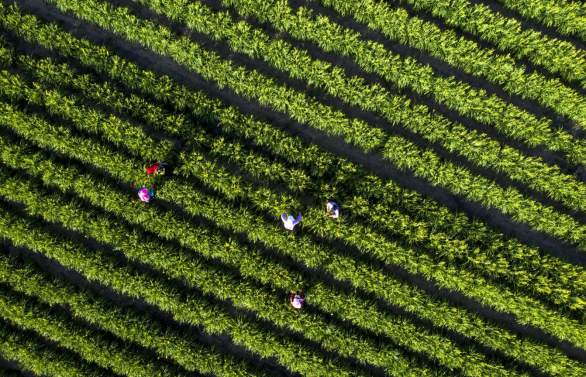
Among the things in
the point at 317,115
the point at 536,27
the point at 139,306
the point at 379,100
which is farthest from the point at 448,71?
the point at 139,306

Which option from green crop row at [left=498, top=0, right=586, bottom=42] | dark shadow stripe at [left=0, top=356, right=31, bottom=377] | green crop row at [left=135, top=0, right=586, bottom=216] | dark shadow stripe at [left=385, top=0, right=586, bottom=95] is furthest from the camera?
dark shadow stripe at [left=0, top=356, right=31, bottom=377]

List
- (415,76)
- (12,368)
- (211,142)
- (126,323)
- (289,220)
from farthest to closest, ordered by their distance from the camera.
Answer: (12,368)
(126,323)
(211,142)
(415,76)
(289,220)

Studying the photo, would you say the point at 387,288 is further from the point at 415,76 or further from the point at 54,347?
the point at 54,347

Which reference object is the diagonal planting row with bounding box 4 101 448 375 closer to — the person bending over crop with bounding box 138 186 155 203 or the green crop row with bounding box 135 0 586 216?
the person bending over crop with bounding box 138 186 155 203

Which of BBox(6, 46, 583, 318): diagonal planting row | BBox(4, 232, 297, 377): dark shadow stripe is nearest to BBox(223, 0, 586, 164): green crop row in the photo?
BBox(6, 46, 583, 318): diagonal planting row

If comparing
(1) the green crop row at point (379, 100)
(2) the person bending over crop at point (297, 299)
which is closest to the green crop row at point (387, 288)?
(2) the person bending over crop at point (297, 299)

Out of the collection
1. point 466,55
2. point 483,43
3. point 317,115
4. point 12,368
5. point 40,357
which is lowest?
point 12,368
